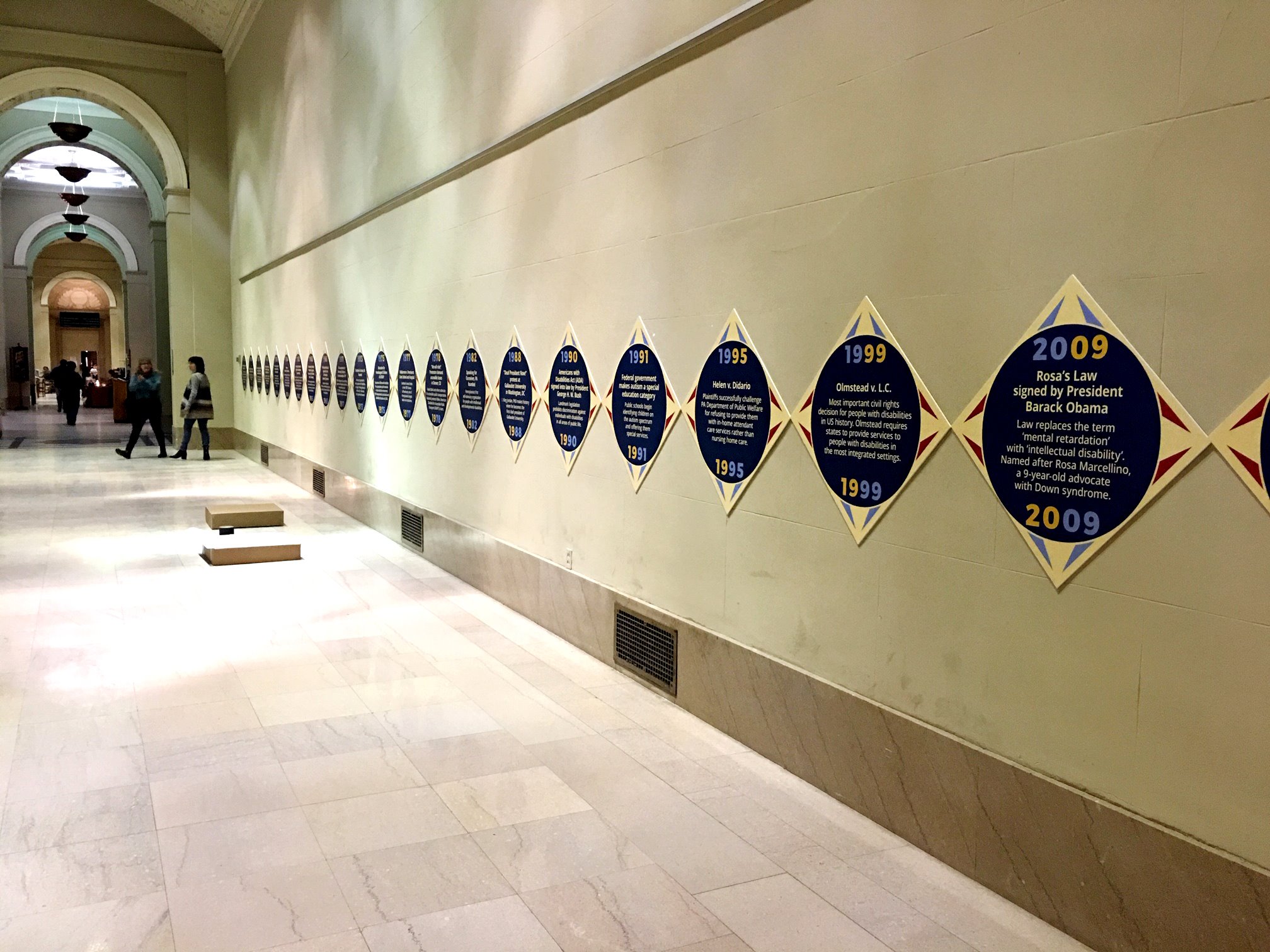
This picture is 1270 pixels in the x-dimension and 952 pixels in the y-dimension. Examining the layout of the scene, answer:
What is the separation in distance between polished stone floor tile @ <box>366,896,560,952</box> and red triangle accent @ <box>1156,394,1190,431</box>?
7.37ft

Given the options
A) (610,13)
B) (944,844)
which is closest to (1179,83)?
(944,844)

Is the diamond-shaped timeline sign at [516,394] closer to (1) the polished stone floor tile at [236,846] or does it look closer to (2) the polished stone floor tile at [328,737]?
(2) the polished stone floor tile at [328,737]

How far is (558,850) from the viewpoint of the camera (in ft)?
12.1

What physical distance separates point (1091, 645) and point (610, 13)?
436cm

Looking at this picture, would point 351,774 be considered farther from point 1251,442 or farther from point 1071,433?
point 1251,442

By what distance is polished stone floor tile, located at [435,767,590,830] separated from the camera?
3.95 metres

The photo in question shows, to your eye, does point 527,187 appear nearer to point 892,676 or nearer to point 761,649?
point 761,649

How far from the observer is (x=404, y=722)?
5031 mm

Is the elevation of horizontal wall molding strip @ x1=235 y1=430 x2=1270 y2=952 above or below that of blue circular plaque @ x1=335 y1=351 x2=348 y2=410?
below

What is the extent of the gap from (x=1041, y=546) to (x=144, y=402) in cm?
1808

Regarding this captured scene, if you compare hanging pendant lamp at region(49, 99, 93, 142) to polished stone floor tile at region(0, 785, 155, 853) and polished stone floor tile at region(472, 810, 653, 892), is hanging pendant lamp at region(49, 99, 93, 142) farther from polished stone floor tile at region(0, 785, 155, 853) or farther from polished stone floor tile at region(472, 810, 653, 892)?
polished stone floor tile at region(472, 810, 653, 892)

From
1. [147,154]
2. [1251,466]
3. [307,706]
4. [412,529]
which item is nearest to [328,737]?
[307,706]

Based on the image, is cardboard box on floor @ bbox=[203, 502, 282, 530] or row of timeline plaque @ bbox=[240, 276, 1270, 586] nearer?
row of timeline plaque @ bbox=[240, 276, 1270, 586]

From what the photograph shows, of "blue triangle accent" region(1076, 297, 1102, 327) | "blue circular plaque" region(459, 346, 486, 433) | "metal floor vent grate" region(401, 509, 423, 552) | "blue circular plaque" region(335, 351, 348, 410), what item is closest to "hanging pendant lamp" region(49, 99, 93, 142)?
"blue circular plaque" region(335, 351, 348, 410)
